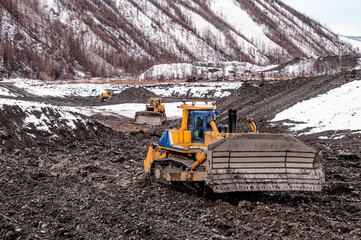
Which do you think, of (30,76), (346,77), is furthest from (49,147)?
(30,76)

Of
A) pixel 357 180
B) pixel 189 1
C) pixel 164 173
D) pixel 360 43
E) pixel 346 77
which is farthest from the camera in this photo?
pixel 360 43

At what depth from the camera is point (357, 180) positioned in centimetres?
922

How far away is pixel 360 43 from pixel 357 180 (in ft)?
502

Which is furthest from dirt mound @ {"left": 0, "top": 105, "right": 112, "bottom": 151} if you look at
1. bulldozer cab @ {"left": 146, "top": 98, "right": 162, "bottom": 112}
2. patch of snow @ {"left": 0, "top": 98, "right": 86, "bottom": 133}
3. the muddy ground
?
bulldozer cab @ {"left": 146, "top": 98, "right": 162, "bottom": 112}

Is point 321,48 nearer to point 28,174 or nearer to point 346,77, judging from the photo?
point 346,77

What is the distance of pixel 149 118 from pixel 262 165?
19009 millimetres

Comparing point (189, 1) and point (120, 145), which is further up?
point (189, 1)

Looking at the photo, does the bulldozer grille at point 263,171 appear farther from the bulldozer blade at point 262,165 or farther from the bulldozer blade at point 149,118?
the bulldozer blade at point 149,118

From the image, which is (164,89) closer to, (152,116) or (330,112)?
(152,116)

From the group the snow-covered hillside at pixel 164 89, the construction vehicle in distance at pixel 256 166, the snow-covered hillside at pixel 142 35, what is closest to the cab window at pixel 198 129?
the construction vehicle in distance at pixel 256 166

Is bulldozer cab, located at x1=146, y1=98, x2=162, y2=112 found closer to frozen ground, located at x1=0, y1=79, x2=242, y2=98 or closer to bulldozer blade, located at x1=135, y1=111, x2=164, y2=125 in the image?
bulldozer blade, located at x1=135, y1=111, x2=164, y2=125

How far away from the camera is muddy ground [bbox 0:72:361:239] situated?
6027 millimetres

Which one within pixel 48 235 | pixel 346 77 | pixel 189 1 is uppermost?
pixel 189 1

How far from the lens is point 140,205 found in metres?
7.52
